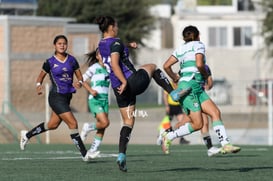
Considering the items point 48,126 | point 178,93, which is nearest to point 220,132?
point 178,93

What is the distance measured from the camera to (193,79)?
15.2 metres

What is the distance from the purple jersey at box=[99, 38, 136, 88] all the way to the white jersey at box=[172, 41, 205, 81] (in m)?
1.22

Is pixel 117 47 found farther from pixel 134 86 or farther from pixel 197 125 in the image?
pixel 197 125

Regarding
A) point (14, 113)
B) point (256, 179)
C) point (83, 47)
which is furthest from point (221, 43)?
point (256, 179)

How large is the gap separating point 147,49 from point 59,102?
2457 inches

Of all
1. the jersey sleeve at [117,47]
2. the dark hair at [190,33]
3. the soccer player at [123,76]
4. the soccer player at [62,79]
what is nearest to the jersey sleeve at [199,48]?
the dark hair at [190,33]

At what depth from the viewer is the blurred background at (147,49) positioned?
41938mm

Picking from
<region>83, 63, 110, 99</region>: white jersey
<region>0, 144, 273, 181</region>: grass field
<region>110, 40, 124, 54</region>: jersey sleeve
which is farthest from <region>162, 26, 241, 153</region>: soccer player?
<region>83, 63, 110, 99</region>: white jersey

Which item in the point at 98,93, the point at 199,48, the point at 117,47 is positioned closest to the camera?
the point at 117,47

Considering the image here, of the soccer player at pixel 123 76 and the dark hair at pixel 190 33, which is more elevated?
the dark hair at pixel 190 33

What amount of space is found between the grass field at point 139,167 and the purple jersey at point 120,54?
1312 mm

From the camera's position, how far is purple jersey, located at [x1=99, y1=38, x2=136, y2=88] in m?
14.1

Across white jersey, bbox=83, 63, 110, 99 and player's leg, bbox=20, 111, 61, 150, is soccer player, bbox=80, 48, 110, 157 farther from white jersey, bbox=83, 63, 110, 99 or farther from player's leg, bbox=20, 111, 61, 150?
player's leg, bbox=20, 111, 61, 150

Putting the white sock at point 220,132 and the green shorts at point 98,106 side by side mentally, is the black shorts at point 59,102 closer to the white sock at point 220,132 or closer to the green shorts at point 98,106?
the white sock at point 220,132
